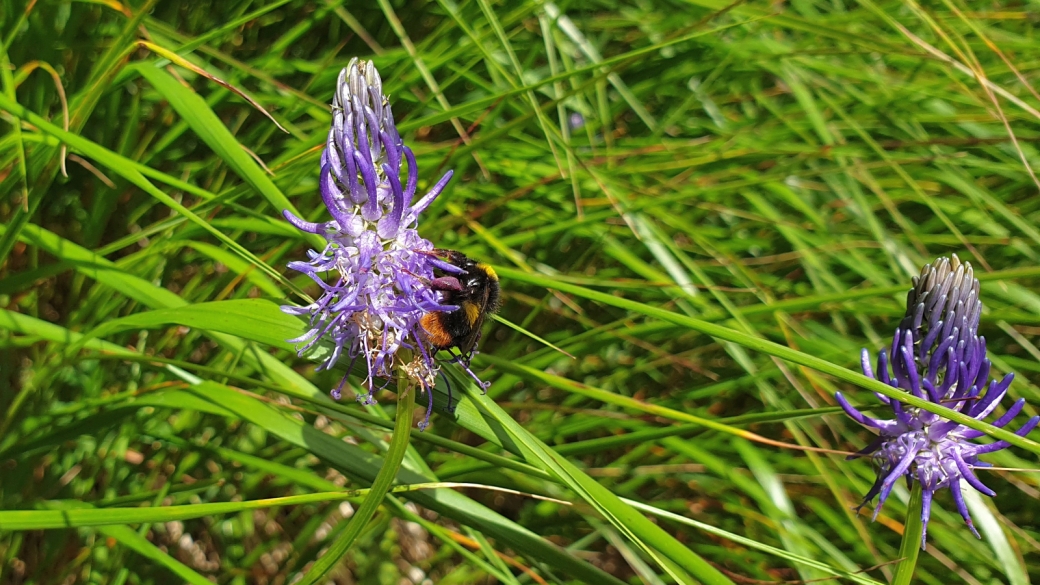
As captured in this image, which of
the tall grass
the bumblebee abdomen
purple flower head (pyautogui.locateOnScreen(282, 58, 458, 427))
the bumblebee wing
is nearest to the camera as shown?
purple flower head (pyautogui.locateOnScreen(282, 58, 458, 427))

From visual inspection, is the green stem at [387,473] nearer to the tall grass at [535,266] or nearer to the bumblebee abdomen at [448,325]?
the bumblebee abdomen at [448,325]

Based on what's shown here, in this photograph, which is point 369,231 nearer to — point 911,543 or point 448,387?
point 448,387

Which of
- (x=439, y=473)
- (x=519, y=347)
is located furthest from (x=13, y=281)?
(x=519, y=347)

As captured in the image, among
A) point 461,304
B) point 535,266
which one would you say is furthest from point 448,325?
point 535,266

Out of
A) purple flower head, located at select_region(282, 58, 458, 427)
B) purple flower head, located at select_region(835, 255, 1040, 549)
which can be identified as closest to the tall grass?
purple flower head, located at select_region(835, 255, 1040, 549)

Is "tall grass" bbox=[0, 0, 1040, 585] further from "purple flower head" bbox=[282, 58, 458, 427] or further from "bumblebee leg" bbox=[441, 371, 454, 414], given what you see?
"purple flower head" bbox=[282, 58, 458, 427]

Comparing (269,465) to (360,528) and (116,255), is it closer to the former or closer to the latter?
(360,528)

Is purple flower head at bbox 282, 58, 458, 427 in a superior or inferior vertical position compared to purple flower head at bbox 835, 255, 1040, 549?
superior
